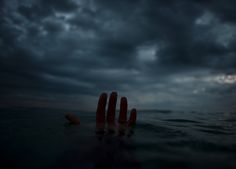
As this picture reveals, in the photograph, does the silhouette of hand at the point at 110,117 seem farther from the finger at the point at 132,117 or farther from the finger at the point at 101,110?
the finger at the point at 132,117

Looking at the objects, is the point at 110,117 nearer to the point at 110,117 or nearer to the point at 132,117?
the point at 110,117

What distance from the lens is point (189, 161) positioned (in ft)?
21.2

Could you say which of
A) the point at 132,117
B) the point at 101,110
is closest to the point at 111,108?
the point at 101,110

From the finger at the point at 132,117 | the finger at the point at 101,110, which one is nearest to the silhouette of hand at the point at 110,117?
the finger at the point at 101,110

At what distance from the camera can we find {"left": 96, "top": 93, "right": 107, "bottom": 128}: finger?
11.4 metres

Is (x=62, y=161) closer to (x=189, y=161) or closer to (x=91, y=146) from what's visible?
(x=91, y=146)

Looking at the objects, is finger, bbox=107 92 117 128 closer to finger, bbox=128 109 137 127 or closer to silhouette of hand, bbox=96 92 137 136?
silhouette of hand, bbox=96 92 137 136

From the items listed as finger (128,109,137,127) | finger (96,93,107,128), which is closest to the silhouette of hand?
finger (96,93,107,128)

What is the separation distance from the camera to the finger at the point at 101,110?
11.4 metres

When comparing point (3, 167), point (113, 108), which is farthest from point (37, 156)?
point (113, 108)

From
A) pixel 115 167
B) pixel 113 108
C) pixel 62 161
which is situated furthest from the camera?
pixel 113 108

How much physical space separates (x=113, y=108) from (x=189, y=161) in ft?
22.0

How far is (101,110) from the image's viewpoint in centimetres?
1191

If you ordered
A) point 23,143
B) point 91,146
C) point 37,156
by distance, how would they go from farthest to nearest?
point 23,143
point 91,146
point 37,156
